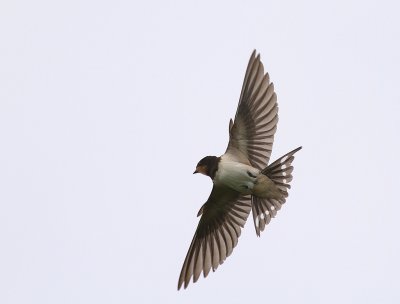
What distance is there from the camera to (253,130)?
891 centimetres

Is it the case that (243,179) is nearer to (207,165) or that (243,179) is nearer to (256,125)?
(207,165)

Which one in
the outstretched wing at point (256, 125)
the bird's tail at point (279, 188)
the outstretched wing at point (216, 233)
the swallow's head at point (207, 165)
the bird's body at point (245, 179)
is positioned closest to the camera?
the bird's tail at point (279, 188)

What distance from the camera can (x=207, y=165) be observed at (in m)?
8.78

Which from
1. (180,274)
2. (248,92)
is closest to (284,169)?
(248,92)

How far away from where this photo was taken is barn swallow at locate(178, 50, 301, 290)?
28.1 ft

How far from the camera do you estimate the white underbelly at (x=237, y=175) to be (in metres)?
8.60

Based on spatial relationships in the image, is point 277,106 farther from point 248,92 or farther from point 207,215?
point 207,215

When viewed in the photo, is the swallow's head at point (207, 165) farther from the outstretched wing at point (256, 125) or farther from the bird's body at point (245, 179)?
the outstretched wing at point (256, 125)

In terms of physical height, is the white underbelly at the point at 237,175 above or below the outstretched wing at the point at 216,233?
above

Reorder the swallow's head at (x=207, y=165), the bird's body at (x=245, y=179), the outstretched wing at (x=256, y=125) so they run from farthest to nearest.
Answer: the outstretched wing at (x=256, y=125), the swallow's head at (x=207, y=165), the bird's body at (x=245, y=179)

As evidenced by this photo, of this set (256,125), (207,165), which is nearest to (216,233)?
(207,165)

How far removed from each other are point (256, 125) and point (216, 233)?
108cm

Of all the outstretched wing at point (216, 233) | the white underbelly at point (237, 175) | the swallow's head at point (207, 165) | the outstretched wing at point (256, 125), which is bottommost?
the outstretched wing at point (216, 233)

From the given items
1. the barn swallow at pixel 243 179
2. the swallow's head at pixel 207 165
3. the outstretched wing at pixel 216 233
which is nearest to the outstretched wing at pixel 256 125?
Result: the barn swallow at pixel 243 179
